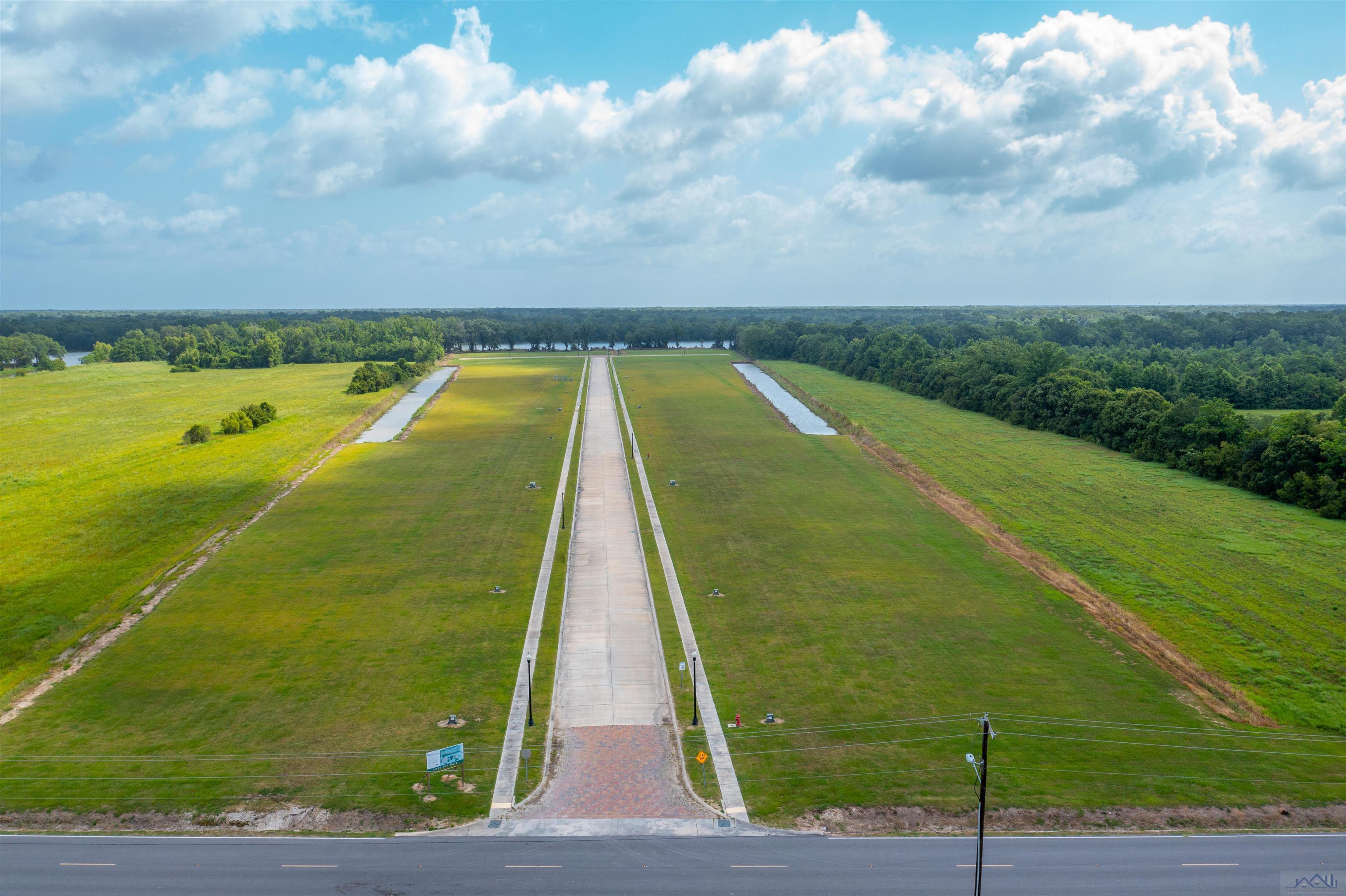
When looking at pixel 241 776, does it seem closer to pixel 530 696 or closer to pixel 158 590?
pixel 530 696

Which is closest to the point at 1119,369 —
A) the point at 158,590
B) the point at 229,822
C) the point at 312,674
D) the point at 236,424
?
the point at 312,674

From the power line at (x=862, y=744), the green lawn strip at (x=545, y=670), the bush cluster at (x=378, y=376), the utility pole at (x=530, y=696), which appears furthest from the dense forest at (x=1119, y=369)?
the utility pole at (x=530, y=696)

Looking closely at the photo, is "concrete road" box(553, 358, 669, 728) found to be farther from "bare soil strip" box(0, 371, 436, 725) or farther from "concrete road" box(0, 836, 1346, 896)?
"bare soil strip" box(0, 371, 436, 725)

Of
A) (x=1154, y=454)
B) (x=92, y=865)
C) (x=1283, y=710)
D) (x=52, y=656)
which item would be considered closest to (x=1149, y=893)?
(x=1283, y=710)

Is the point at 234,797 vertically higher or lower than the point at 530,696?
lower

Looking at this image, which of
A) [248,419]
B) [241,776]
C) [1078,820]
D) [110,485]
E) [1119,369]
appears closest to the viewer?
[1078,820]

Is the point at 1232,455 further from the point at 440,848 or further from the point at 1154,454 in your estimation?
the point at 440,848

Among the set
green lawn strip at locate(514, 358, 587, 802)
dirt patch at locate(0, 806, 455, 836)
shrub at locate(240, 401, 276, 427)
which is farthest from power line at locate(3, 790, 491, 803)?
shrub at locate(240, 401, 276, 427)
